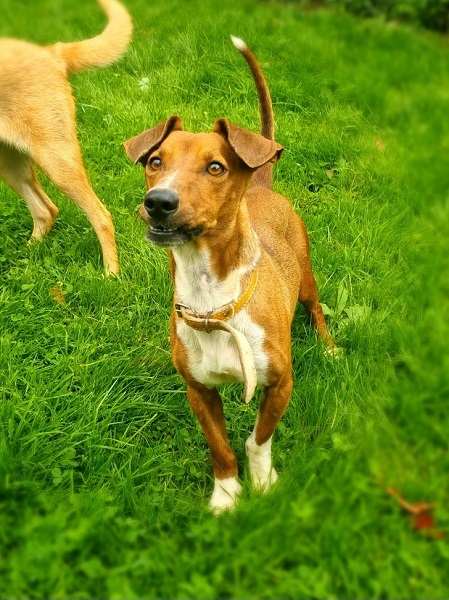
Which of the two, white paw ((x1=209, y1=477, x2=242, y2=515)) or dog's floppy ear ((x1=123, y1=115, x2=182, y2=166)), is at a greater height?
dog's floppy ear ((x1=123, y1=115, x2=182, y2=166))

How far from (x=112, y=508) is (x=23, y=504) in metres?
0.37

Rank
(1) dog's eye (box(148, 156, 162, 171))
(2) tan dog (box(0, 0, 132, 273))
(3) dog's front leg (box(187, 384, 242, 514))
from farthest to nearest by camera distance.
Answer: (2) tan dog (box(0, 0, 132, 273)), (3) dog's front leg (box(187, 384, 242, 514)), (1) dog's eye (box(148, 156, 162, 171))

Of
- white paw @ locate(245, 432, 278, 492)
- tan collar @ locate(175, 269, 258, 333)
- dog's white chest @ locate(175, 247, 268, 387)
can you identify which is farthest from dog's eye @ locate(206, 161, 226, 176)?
white paw @ locate(245, 432, 278, 492)

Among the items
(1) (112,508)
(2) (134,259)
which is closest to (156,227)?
(1) (112,508)

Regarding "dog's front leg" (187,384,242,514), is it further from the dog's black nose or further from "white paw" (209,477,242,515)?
the dog's black nose

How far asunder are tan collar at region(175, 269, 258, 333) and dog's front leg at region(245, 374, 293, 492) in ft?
1.42

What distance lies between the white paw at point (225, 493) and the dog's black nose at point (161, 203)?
1319 mm

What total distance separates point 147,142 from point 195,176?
0.44 meters

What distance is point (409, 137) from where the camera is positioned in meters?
5.00

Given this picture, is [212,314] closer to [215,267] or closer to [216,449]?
[215,267]

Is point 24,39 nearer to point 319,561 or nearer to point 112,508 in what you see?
point 112,508

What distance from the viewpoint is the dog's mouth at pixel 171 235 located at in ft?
7.75

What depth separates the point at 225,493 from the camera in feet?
9.44

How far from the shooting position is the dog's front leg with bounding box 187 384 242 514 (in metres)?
2.87
